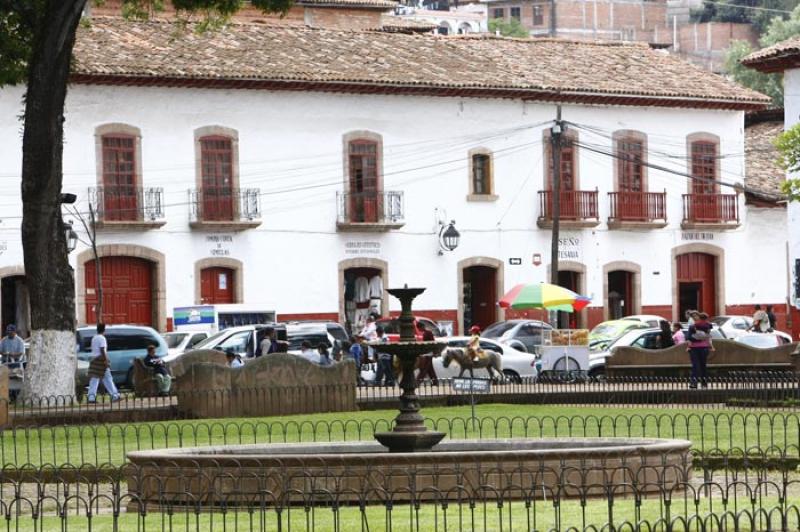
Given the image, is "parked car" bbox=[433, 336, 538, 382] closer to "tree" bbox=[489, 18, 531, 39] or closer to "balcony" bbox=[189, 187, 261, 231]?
"balcony" bbox=[189, 187, 261, 231]

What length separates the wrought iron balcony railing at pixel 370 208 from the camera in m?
49.8

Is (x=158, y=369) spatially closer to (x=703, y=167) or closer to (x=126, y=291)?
(x=126, y=291)

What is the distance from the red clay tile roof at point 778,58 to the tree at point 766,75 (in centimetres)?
3160

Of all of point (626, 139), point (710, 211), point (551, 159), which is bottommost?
point (710, 211)

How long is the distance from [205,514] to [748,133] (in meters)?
46.8

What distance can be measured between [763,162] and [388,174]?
13.5 meters

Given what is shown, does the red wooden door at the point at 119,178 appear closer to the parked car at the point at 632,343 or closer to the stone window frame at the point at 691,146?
the parked car at the point at 632,343

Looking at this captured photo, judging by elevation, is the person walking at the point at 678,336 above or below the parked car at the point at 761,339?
above

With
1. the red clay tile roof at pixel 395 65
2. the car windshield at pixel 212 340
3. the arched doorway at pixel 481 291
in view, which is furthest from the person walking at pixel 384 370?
the arched doorway at pixel 481 291

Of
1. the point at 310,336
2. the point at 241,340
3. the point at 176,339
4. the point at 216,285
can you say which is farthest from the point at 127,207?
the point at 241,340

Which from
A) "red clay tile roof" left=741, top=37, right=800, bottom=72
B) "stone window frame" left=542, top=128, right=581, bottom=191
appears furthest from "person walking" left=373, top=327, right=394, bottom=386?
"stone window frame" left=542, top=128, right=581, bottom=191

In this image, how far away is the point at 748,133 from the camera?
6244cm

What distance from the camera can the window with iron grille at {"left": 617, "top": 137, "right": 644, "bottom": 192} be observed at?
54.6 meters

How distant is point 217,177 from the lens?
48031 mm
